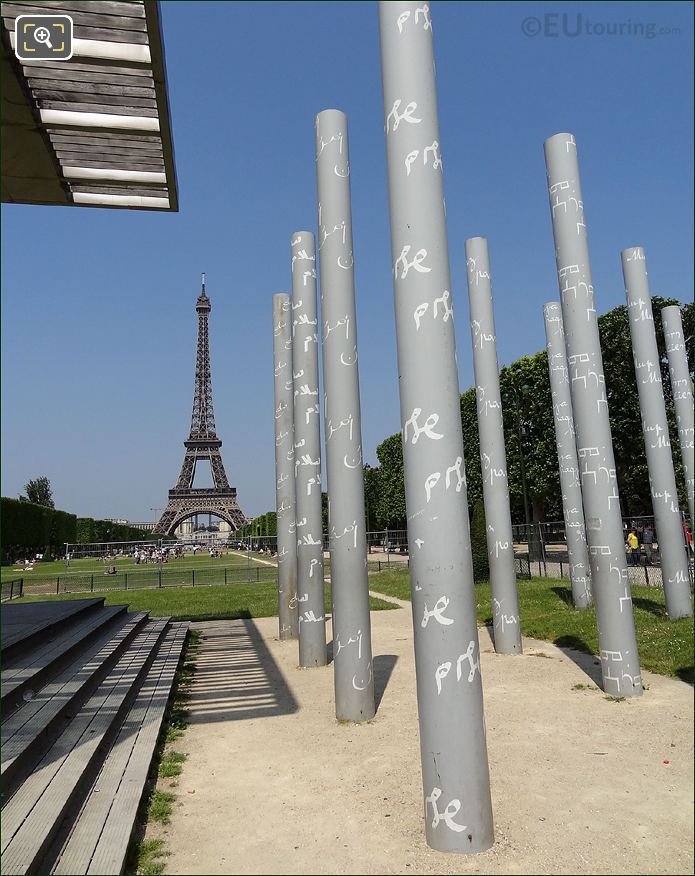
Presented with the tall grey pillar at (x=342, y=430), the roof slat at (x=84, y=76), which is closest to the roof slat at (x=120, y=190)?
the roof slat at (x=84, y=76)

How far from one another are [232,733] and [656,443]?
11.0 m

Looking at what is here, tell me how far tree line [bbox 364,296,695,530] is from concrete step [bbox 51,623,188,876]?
1986 cm

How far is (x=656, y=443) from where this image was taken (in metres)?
13.4

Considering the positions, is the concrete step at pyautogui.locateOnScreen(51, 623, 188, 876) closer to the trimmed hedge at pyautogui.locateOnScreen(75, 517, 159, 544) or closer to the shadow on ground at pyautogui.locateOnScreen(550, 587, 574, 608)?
the shadow on ground at pyautogui.locateOnScreen(550, 587, 574, 608)

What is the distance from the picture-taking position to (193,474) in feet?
329

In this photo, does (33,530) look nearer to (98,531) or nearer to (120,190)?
(98,531)

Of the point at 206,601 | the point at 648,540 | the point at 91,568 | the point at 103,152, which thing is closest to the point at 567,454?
the point at 648,540

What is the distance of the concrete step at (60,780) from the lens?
12.2 ft

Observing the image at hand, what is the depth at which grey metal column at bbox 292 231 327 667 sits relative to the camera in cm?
991

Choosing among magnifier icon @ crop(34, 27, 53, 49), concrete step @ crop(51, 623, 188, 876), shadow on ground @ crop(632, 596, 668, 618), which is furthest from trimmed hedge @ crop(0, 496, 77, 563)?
magnifier icon @ crop(34, 27, 53, 49)

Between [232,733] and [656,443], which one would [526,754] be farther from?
[656,443]

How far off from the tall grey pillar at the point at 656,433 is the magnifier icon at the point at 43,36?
11932 mm

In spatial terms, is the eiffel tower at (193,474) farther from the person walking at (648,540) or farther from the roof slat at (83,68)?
the roof slat at (83,68)

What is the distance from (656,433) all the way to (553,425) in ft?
65.2
